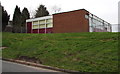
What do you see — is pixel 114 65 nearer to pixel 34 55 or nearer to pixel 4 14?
pixel 34 55

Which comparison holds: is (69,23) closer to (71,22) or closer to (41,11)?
(71,22)

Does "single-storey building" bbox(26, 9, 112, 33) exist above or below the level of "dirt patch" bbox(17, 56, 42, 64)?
above

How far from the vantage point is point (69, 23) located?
24.7m

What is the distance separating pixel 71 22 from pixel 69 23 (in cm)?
42

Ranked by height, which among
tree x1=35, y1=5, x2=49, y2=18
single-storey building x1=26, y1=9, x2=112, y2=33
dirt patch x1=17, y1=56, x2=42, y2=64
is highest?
tree x1=35, y1=5, x2=49, y2=18

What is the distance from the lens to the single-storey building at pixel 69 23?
23.4m

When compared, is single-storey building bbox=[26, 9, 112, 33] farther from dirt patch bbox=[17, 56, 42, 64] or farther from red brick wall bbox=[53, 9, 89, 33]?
dirt patch bbox=[17, 56, 42, 64]

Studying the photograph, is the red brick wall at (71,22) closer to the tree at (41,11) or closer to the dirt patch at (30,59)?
the dirt patch at (30,59)

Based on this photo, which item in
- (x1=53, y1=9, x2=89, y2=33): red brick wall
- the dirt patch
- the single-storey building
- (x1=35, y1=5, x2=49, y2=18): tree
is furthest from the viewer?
(x1=35, y1=5, x2=49, y2=18): tree

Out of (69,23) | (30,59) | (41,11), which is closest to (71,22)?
(69,23)

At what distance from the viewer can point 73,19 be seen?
2419 cm

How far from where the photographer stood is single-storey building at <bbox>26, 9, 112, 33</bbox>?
23.4 meters

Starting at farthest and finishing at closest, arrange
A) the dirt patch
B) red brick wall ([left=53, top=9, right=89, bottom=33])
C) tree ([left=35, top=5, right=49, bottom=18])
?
tree ([left=35, top=5, right=49, bottom=18])
red brick wall ([left=53, top=9, right=89, bottom=33])
the dirt patch

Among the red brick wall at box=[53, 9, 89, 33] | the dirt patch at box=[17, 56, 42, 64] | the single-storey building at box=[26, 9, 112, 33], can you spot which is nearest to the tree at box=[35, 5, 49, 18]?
the single-storey building at box=[26, 9, 112, 33]
